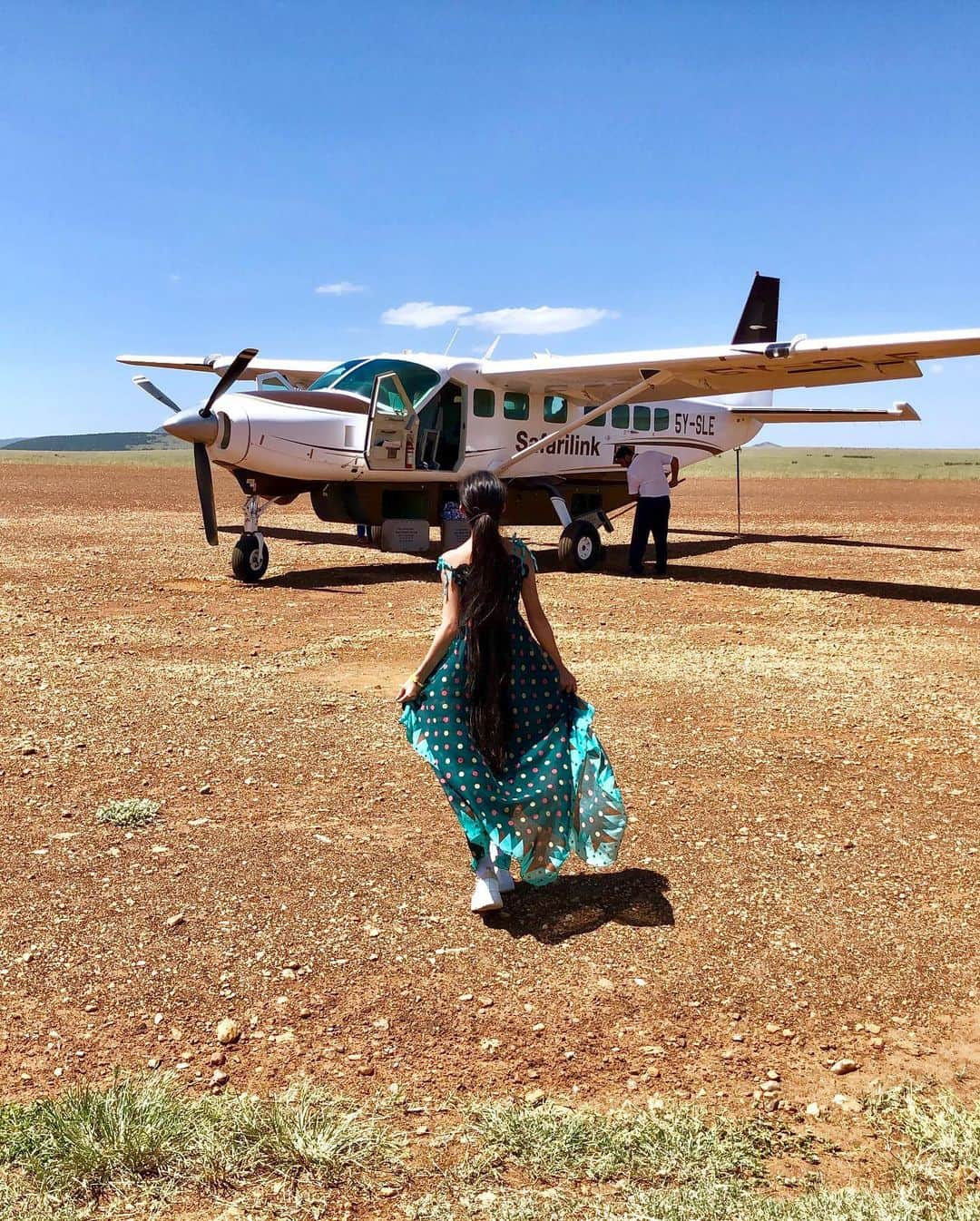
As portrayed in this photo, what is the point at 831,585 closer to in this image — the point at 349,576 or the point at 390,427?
the point at 390,427

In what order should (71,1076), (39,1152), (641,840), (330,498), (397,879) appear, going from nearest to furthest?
1. (39,1152)
2. (71,1076)
3. (397,879)
4. (641,840)
5. (330,498)

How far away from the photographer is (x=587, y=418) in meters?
14.4

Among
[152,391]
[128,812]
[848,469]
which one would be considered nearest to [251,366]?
[152,391]

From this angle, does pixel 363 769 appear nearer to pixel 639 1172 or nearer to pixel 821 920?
pixel 821 920

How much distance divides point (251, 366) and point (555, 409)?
598cm

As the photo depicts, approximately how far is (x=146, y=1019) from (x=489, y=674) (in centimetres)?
172

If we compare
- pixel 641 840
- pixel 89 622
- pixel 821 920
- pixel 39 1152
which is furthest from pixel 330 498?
pixel 39 1152

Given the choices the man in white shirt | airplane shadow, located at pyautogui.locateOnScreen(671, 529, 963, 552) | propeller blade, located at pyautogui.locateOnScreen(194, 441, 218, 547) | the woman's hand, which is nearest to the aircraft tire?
propeller blade, located at pyautogui.locateOnScreen(194, 441, 218, 547)

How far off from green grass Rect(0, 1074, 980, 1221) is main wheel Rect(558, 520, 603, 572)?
38.3 feet

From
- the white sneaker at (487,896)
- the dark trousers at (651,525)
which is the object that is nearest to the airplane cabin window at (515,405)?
the dark trousers at (651,525)

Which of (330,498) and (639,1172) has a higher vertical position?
(330,498)

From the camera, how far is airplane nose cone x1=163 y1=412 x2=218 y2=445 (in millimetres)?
11867

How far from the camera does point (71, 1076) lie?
3.17 meters

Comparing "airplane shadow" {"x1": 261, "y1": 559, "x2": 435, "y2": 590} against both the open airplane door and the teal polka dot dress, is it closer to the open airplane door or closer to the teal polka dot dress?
the open airplane door
